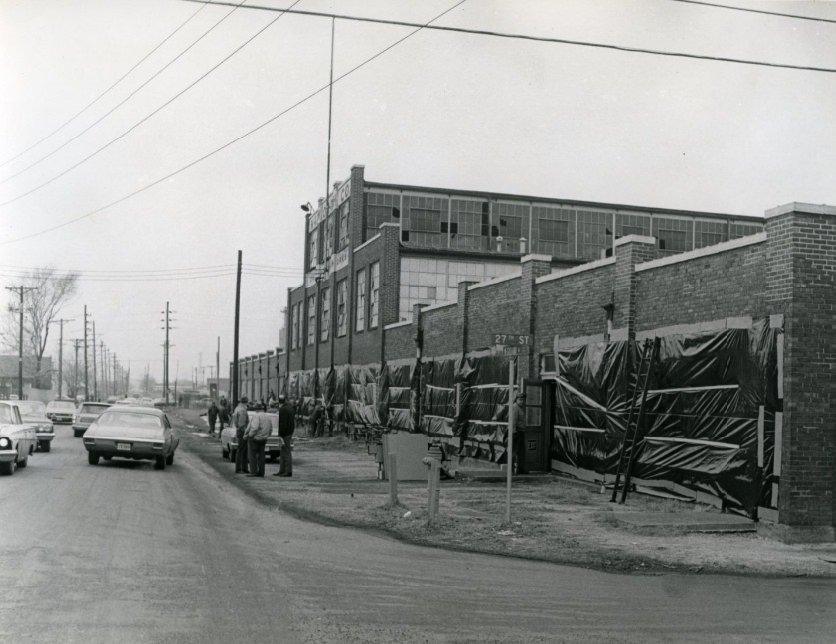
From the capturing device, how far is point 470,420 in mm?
25328

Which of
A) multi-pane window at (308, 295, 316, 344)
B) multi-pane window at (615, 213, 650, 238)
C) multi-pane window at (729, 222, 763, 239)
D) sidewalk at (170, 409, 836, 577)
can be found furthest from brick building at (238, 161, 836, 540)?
multi-pane window at (729, 222, 763, 239)

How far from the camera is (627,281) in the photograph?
17312 millimetres

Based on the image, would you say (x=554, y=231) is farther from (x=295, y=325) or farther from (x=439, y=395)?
(x=295, y=325)

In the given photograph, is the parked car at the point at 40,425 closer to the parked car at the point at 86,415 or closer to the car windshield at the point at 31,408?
the car windshield at the point at 31,408

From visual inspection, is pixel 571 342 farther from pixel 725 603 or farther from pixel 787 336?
pixel 725 603

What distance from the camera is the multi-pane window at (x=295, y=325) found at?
54406 mm

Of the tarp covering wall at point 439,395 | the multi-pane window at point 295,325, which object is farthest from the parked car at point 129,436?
the multi-pane window at point 295,325

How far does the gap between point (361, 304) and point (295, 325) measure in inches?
634

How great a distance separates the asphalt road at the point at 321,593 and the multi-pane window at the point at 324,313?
35.0 meters

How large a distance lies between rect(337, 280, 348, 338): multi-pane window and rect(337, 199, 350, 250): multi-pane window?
1934 millimetres

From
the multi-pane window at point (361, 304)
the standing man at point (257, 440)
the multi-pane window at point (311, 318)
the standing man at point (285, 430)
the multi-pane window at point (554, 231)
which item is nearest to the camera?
the standing man at point (285, 430)

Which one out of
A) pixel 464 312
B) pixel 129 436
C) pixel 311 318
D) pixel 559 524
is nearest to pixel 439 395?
pixel 464 312

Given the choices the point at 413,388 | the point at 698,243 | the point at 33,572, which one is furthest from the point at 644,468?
the point at 698,243

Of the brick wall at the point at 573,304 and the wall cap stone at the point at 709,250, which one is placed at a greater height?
the wall cap stone at the point at 709,250
